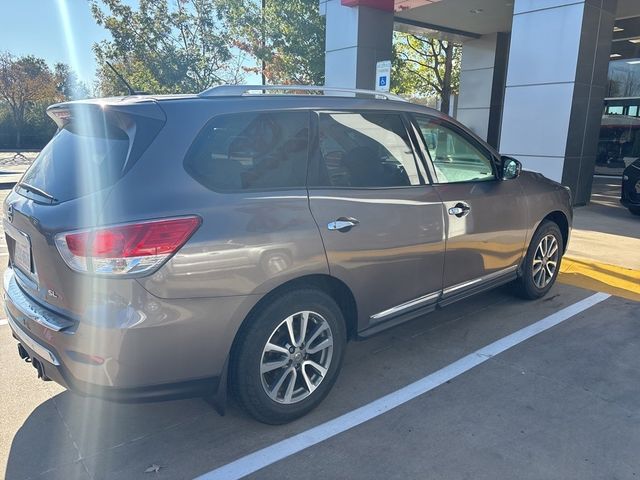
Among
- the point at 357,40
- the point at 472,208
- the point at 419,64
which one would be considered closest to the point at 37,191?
the point at 472,208

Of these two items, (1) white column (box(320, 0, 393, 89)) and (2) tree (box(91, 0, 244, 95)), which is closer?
(1) white column (box(320, 0, 393, 89))

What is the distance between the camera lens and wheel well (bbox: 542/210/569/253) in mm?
4906

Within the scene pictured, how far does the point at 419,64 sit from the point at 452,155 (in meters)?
20.8

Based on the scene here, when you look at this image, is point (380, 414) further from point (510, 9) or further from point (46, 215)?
point (510, 9)

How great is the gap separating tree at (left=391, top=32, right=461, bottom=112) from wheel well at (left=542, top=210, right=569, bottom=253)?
17.7m

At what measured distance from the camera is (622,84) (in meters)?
18.9

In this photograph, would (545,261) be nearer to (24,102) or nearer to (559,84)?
(559,84)

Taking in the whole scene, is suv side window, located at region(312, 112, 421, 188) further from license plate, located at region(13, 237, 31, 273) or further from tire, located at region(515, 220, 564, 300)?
tire, located at region(515, 220, 564, 300)

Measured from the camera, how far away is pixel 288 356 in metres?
2.88

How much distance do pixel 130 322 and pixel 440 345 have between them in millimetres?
2473

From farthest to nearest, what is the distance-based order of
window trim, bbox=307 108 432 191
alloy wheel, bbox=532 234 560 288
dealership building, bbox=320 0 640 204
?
1. dealership building, bbox=320 0 640 204
2. alloy wheel, bbox=532 234 560 288
3. window trim, bbox=307 108 432 191

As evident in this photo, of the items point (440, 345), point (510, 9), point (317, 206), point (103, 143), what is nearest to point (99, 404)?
point (103, 143)

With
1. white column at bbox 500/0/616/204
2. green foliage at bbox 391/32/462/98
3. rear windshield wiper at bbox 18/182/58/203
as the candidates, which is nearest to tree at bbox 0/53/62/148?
green foliage at bbox 391/32/462/98

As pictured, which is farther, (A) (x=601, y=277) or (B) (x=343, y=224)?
(A) (x=601, y=277)
